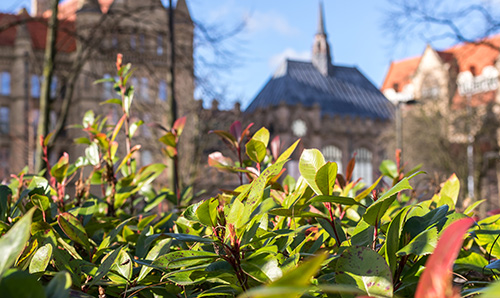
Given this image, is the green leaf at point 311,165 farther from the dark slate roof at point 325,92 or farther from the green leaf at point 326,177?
the dark slate roof at point 325,92

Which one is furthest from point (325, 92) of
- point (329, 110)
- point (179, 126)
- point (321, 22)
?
point (179, 126)

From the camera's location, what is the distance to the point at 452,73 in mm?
38719

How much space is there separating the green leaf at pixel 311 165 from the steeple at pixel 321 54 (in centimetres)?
4906

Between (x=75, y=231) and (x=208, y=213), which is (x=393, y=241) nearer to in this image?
(x=208, y=213)

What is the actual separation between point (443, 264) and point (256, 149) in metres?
0.71

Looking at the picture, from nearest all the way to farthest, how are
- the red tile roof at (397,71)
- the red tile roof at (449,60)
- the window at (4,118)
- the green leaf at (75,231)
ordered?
the green leaf at (75,231) < the window at (4,118) < the red tile roof at (449,60) < the red tile roof at (397,71)

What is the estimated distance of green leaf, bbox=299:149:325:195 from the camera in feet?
3.07

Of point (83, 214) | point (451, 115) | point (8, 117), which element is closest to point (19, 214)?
point (83, 214)

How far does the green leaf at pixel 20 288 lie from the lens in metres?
0.51

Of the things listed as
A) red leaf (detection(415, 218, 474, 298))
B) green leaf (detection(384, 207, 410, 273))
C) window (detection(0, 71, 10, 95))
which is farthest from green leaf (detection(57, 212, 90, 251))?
window (detection(0, 71, 10, 95))

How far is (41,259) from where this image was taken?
2.74 ft

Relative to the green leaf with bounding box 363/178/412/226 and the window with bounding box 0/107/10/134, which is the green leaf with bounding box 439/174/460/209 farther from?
the window with bounding box 0/107/10/134

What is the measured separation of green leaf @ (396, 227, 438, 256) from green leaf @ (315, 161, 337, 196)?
0.17 meters

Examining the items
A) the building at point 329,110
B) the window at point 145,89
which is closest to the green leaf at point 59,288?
the window at point 145,89
